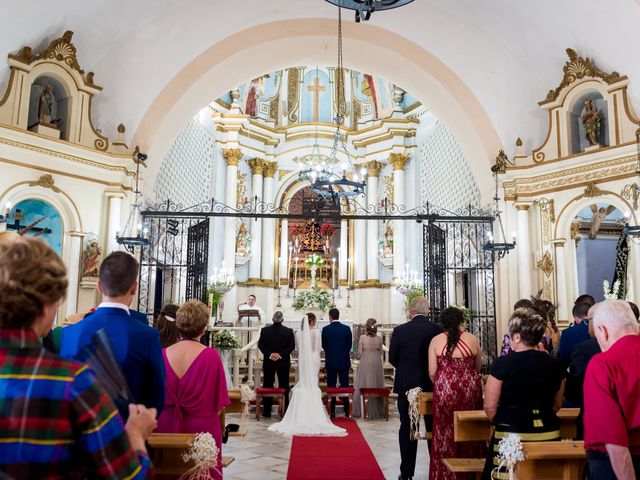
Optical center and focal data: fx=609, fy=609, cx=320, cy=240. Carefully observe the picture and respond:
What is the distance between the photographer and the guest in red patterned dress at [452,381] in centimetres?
494

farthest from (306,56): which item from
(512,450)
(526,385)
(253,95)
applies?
(512,450)

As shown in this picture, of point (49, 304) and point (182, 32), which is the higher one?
point (182, 32)

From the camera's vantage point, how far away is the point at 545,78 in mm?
11664

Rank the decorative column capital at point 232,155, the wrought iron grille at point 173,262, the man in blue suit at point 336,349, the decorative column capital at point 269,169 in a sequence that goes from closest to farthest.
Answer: the man in blue suit at point 336,349, the wrought iron grille at point 173,262, the decorative column capital at point 232,155, the decorative column capital at point 269,169

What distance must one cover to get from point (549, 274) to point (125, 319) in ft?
31.1

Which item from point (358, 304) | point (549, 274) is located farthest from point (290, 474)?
point (358, 304)

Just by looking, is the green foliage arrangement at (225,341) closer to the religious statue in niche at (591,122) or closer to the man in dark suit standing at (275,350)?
the man in dark suit standing at (275,350)

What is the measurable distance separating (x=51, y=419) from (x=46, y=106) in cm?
1012

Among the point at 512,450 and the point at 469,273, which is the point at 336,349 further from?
the point at 512,450

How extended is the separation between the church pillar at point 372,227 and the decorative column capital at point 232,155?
4323 millimetres

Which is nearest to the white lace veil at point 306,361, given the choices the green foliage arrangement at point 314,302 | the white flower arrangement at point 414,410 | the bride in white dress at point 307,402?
the bride in white dress at point 307,402

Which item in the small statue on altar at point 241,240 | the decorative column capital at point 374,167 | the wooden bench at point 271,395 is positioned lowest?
the wooden bench at point 271,395

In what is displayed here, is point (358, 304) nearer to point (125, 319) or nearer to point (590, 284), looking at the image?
point (590, 284)

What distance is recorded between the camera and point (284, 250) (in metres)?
20.4
